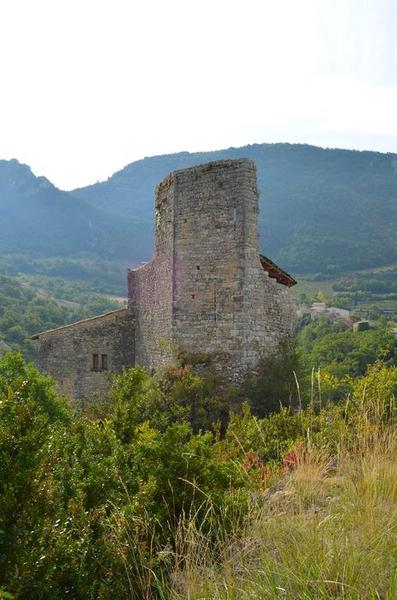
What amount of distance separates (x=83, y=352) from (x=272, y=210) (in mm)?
77060

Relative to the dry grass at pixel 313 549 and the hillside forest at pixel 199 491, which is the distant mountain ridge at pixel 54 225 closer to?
the hillside forest at pixel 199 491

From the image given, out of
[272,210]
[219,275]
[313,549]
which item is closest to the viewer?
[313,549]

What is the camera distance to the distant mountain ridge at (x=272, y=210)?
80.9m

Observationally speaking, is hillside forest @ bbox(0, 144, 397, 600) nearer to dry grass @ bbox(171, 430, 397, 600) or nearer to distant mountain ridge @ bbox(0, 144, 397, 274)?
dry grass @ bbox(171, 430, 397, 600)

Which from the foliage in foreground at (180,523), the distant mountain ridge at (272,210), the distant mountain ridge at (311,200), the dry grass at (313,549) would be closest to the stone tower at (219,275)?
the foliage in foreground at (180,523)

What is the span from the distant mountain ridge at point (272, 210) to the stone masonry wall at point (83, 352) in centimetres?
6077

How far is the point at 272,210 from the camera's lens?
300ft

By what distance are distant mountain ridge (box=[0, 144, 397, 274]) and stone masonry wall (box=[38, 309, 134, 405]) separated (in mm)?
60768

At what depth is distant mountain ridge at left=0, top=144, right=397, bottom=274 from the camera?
80.9 metres

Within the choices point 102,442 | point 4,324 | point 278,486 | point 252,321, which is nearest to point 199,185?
point 252,321

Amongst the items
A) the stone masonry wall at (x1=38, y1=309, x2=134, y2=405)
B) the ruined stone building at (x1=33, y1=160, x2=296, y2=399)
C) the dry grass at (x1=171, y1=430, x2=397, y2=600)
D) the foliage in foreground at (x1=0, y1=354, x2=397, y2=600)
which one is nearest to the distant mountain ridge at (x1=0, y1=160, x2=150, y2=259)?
the stone masonry wall at (x1=38, y1=309, x2=134, y2=405)

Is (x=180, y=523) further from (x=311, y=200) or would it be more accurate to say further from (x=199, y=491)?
(x=311, y=200)

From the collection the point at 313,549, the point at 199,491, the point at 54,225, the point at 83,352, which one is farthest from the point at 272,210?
the point at 313,549

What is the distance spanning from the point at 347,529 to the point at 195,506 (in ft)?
4.96
